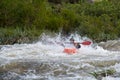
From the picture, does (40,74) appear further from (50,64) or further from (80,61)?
(80,61)

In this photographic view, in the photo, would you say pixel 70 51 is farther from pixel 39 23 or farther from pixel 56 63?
pixel 39 23

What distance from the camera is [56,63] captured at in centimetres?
1330

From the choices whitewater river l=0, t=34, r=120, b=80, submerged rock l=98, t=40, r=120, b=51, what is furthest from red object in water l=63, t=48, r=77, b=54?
submerged rock l=98, t=40, r=120, b=51

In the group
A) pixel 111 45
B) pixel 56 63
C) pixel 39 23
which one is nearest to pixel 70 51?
pixel 56 63

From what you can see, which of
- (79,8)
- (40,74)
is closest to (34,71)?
(40,74)

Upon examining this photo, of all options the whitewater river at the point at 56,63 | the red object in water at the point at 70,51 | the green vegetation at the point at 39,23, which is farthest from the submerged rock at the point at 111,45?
the red object in water at the point at 70,51

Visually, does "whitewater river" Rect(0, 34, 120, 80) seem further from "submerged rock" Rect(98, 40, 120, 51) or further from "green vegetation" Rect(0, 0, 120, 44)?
"green vegetation" Rect(0, 0, 120, 44)

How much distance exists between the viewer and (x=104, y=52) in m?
15.8

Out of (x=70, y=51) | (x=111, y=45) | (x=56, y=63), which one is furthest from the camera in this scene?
(x=111, y=45)

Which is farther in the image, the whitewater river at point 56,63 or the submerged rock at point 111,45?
the submerged rock at point 111,45

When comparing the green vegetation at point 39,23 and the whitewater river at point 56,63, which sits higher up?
the green vegetation at point 39,23

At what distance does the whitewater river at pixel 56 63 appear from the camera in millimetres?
11727

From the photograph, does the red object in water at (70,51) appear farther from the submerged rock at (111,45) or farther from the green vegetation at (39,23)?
the green vegetation at (39,23)

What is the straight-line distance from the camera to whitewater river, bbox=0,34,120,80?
38.5ft
